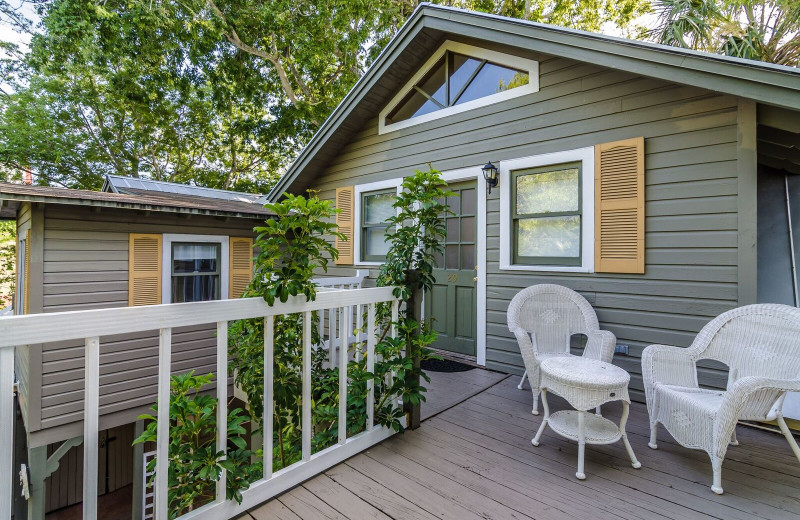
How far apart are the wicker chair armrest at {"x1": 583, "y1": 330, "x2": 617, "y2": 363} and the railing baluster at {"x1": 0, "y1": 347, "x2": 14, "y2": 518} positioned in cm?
315

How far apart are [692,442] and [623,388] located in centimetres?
45

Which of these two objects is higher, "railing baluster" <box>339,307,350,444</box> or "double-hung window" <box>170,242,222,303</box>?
"double-hung window" <box>170,242,222,303</box>

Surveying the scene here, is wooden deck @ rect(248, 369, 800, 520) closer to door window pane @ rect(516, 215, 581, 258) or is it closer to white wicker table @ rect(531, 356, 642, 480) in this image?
white wicker table @ rect(531, 356, 642, 480)

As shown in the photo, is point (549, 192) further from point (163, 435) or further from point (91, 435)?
point (91, 435)

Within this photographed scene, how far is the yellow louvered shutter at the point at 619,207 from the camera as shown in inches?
121

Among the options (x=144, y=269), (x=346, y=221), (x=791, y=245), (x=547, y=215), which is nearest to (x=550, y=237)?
(x=547, y=215)

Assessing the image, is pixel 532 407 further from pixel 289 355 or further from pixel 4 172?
pixel 4 172

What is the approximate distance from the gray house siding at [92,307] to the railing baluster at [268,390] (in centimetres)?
451

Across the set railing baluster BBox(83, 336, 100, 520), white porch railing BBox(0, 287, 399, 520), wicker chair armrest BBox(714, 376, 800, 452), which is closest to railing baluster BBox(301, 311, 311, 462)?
white porch railing BBox(0, 287, 399, 520)

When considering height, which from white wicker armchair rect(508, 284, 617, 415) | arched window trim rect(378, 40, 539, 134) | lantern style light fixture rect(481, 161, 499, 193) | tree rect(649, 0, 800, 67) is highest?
tree rect(649, 0, 800, 67)

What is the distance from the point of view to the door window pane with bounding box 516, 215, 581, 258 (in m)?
3.47

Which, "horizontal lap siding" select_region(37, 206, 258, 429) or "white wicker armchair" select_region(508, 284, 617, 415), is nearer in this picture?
"white wicker armchair" select_region(508, 284, 617, 415)

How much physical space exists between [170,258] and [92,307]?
3.68ft

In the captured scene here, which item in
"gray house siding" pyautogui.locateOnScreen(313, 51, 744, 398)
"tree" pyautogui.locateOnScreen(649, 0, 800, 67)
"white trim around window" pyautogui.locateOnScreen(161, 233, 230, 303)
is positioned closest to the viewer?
"gray house siding" pyautogui.locateOnScreen(313, 51, 744, 398)
